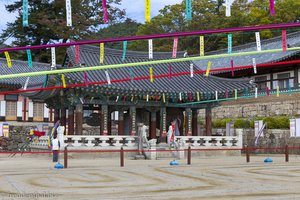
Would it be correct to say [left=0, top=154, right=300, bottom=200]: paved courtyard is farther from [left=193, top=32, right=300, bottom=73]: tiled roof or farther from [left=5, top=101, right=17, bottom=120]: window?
[left=5, top=101, right=17, bottom=120]: window

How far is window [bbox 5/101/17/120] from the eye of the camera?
131 ft

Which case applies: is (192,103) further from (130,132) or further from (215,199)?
(215,199)

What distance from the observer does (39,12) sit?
52.7m

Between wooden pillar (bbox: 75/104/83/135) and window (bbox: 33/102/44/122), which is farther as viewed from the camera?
window (bbox: 33/102/44/122)

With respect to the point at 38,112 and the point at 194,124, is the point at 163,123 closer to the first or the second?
the point at 194,124

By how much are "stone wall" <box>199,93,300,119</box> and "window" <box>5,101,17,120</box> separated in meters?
18.7

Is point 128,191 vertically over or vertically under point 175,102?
under

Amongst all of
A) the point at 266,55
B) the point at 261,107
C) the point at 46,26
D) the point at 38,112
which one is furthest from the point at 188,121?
the point at 46,26

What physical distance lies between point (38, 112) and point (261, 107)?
2059 centimetres

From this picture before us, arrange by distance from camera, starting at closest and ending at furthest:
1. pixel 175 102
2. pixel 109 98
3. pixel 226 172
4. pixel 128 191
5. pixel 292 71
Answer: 1. pixel 128 191
2. pixel 226 172
3. pixel 109 98
4. pixel 175 102
5. pixel 292 71

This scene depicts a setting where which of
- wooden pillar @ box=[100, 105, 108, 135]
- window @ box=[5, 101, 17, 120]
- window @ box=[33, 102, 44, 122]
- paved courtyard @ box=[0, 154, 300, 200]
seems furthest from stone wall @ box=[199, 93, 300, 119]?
paved courtyard @ box=[0, 154, 300, 200]

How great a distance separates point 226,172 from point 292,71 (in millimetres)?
21980

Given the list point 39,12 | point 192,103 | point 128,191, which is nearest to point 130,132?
point 192,103

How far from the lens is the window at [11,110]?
3997cm
